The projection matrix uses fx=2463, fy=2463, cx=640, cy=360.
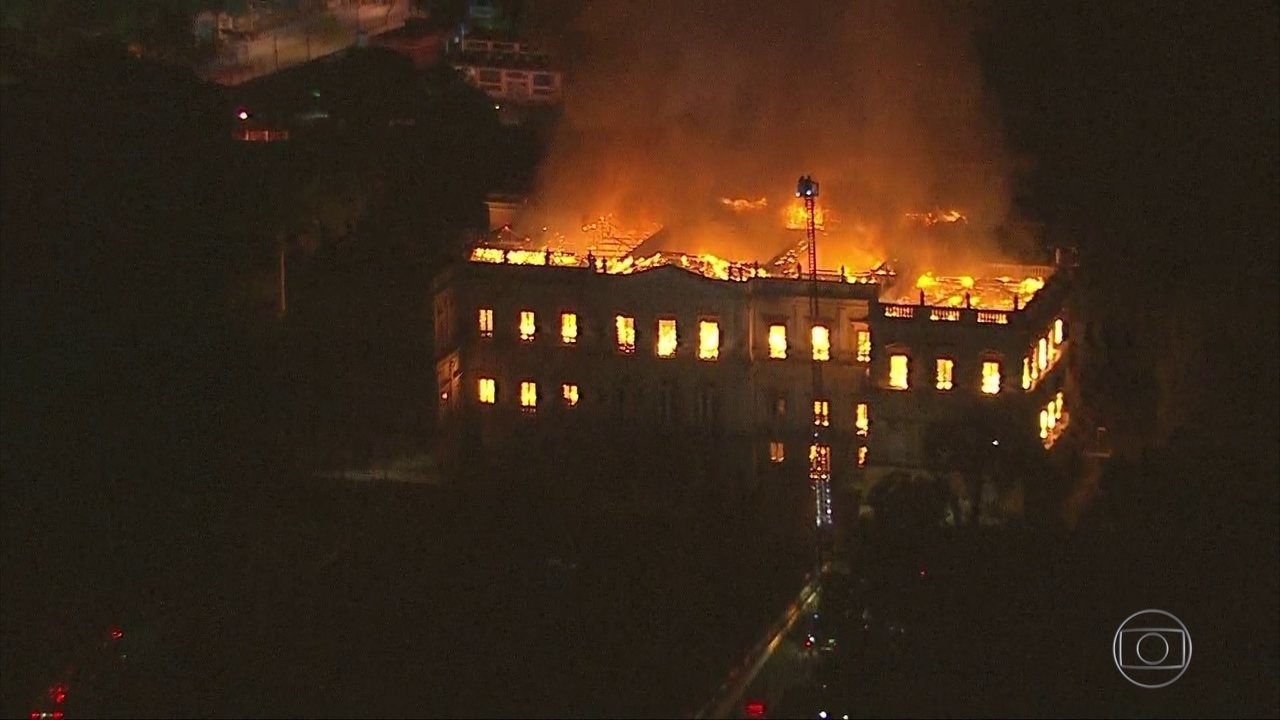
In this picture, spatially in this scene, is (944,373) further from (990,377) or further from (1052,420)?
(1052,420)

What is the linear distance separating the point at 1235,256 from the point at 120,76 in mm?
17436

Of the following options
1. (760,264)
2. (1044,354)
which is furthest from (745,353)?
(1044,354)

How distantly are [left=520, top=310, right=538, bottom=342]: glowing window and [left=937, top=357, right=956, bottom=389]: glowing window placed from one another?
5.16m

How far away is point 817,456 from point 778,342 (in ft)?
4.66

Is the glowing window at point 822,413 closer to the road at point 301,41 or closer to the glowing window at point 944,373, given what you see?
the glowing window at point 944,373

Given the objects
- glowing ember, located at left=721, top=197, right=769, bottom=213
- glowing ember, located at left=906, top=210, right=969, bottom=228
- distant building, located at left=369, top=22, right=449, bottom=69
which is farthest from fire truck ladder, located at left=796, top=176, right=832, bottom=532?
distant building, located at left=369, top=22, right=449, bottom=69

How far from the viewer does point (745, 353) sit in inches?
1147

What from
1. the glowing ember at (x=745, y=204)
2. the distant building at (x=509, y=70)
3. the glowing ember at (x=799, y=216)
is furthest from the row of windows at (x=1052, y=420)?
the distant building at (x=509, y=70)

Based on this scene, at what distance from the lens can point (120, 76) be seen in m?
37.9

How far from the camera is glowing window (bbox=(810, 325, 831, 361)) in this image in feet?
94.5

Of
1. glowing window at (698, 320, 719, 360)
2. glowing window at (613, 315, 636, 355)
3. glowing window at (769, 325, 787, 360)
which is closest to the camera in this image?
glowing window at (769, 325, 787, 360)

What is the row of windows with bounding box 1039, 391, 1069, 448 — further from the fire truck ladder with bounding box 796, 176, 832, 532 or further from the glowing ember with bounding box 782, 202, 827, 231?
the glowing ember with bounding box 782, 202, 827, 231

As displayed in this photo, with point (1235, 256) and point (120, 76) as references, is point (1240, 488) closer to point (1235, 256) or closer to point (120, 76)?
point (1235, 256)

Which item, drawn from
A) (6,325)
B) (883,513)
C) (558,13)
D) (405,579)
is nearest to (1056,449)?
(883,513)
